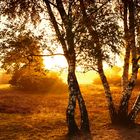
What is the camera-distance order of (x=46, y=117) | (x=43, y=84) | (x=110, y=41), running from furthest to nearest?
1. (x=43, y=84)
2. (x=46, y=117)
3. (x=110, y=41)

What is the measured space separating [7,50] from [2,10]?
2.59 metres

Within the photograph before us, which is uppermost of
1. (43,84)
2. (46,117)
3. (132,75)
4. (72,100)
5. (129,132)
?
(43,84)

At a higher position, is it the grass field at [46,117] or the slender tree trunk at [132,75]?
the slender tree trunk at [132,75]

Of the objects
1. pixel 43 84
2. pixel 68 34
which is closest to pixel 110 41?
pixel 68 34

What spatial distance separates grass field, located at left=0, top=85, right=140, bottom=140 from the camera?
65.9ft

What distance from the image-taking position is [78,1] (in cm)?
2183

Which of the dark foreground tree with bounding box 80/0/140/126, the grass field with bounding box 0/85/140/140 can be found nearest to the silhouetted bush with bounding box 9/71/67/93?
the grass field with bounding box 0/85/140/140

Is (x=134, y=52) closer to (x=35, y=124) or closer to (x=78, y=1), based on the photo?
(x=78, y=1)

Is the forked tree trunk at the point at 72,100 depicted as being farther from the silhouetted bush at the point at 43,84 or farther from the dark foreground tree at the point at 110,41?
the silhouetted bush at the point at 43,84

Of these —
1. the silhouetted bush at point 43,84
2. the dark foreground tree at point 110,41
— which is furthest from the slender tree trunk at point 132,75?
the silhouetted bush at point 43,84

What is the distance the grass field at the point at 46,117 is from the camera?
65.9ft

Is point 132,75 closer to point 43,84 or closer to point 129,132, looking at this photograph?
point 129,132

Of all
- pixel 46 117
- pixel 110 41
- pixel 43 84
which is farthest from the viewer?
pixel 43 84

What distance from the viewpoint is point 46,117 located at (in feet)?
83.7
